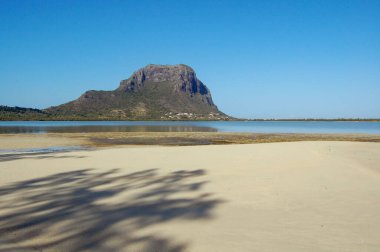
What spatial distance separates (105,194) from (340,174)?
6.95 m

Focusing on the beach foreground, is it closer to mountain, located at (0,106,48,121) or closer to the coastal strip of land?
the coastal strip of land

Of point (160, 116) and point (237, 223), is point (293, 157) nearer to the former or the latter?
point (237, 223)

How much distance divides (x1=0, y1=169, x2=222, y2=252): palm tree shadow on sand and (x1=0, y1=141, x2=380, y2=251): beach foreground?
15 millimetres

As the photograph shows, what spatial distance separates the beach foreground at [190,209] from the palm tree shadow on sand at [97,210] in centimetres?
1

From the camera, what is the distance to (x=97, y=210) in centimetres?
627

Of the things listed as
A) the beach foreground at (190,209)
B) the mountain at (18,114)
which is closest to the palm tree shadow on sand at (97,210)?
the beach foreground at (190,209)

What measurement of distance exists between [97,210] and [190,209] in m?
1.74

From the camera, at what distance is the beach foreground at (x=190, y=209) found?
4.72m

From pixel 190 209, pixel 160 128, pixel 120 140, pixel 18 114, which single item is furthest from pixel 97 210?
pixel 18 114

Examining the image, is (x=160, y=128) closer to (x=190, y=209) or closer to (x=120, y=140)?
(x=120, y=140)

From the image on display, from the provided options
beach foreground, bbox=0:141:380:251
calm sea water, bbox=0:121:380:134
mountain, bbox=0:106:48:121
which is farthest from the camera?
mountain, bbox=0:106:48:121

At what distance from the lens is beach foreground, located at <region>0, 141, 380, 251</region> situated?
472 centimetres

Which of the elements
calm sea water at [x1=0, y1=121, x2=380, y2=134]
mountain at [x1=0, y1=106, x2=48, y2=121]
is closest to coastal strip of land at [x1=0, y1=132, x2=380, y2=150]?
calm sea water at [x1=0, y1=121, x2=380, y2=134]

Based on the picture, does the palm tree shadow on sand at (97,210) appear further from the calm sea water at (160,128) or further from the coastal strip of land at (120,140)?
the calm sea water at (160,128)
